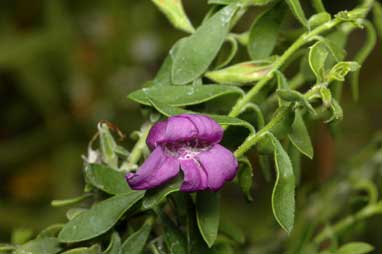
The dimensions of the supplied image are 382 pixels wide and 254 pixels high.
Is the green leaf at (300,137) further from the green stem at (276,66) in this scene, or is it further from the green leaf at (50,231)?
the green leaf at (50,231)

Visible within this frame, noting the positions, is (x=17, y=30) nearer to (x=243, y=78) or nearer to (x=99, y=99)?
(x=99, y=99)

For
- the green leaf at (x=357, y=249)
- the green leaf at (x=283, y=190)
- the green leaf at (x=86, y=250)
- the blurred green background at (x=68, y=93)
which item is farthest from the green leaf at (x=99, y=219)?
the blurred green background at (x=68, y=93)

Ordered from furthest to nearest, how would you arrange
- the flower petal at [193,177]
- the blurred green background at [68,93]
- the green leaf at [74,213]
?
the blurred green background at [68,93] → the green leaf at [74,213] → the flower petal at [193,177]

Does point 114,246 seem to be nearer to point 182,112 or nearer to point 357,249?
point 182,112

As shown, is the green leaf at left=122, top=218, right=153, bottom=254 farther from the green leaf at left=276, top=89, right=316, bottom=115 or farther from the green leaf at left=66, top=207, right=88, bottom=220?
the green leaf at left=276, top=89, right=316, bottom=115

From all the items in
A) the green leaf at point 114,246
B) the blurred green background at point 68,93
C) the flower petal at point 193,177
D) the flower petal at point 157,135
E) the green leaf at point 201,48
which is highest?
the flower petal at point 157,135

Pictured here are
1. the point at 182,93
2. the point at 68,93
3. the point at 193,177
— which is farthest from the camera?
the point at 68,93

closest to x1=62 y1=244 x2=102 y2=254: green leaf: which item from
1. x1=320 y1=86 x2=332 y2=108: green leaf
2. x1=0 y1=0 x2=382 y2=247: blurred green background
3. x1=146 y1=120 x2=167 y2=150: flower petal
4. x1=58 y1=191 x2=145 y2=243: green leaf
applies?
x1=58 y1=191 x2=145 y2=243: green leaf

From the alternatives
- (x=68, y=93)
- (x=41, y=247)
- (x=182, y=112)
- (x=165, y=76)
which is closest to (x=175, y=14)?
(x=165, y=76)
